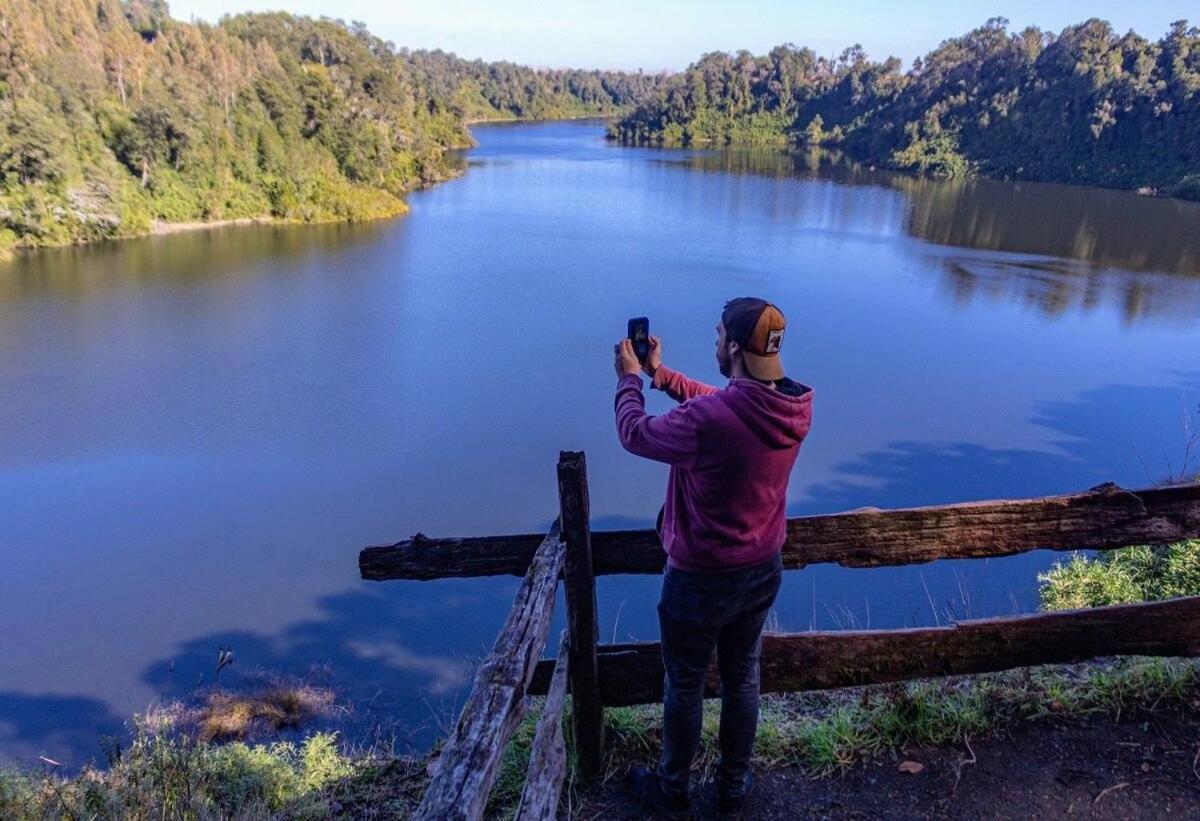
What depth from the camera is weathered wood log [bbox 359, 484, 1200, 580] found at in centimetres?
209

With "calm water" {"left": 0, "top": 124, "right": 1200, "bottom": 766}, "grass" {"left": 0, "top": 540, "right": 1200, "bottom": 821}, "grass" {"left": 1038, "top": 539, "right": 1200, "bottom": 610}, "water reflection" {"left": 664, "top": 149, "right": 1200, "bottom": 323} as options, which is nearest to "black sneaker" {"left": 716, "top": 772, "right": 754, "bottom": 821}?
"grass" {"left": 0, "top": 540, "right": 1200, "bottom": 821}

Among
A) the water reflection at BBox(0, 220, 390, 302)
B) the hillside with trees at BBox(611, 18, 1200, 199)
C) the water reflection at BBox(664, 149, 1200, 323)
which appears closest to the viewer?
the water reflection at BBox(0, 220, 390, 302)

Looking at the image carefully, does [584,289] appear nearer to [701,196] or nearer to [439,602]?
[439,602]

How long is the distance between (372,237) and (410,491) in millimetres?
21106

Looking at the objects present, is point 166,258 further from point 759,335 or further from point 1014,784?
point 1014,784

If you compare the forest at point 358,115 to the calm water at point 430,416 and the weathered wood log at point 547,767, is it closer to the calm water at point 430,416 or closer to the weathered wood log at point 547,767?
the calm water at point 430,416

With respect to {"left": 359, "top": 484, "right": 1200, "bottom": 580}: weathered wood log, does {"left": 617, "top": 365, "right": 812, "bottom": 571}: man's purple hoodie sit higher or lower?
higher

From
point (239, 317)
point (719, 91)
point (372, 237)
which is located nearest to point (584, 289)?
point (239, 317)

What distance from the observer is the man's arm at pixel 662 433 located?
169 cm

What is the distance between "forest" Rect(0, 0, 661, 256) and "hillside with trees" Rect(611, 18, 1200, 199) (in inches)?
1319

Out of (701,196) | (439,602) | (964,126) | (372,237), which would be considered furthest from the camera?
(964,126)

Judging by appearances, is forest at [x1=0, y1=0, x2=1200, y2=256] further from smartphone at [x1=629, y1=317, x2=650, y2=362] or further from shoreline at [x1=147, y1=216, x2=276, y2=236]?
smartphone at [x1=629, y1=317, x2=650, y2=362]

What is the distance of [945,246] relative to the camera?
1065 inches

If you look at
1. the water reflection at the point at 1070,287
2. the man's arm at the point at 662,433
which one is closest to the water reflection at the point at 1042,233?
the water reflection at the point at 1070,287
